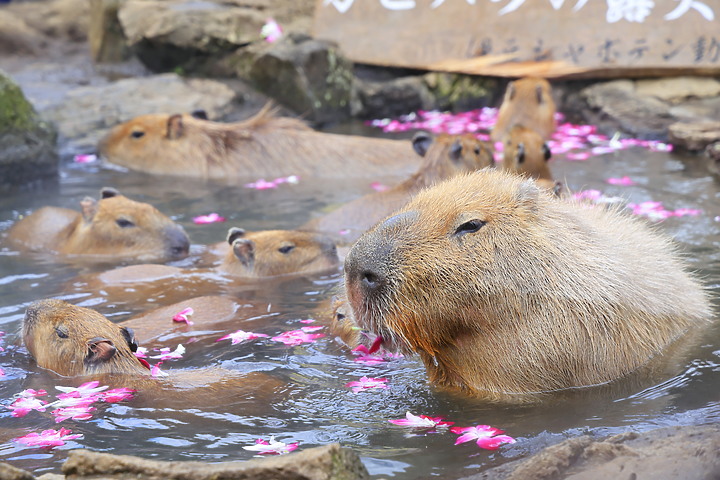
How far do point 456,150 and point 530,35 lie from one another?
4.44m

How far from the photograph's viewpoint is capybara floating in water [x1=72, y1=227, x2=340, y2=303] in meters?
5.72

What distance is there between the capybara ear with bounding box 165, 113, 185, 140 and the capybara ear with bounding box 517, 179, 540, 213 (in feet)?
19.3

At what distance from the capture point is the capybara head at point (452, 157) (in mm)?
6473

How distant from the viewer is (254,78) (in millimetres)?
10391

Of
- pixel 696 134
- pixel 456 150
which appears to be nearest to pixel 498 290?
pixel 456 150

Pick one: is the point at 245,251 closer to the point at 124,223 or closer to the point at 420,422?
the point at 124,223

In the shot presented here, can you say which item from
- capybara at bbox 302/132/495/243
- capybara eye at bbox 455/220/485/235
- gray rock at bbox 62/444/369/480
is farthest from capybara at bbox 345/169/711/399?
capybara at bbox 302/132/495/243

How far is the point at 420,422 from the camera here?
11.2 feet

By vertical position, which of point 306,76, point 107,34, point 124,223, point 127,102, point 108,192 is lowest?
point 124,223

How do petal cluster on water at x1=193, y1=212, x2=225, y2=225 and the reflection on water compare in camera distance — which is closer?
the reflection on water

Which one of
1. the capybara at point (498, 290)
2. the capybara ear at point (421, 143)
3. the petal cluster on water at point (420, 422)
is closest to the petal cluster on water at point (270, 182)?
the capybara ear at point (421, 143)

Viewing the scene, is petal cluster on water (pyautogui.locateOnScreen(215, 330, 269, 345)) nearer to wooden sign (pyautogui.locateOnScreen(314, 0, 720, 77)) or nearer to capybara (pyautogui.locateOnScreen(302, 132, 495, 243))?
capybara (pyautogui.locateOnScreen(302, 132, 495, 243))

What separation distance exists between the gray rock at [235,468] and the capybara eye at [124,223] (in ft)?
13.5

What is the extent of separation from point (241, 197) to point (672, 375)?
16.2 feet
